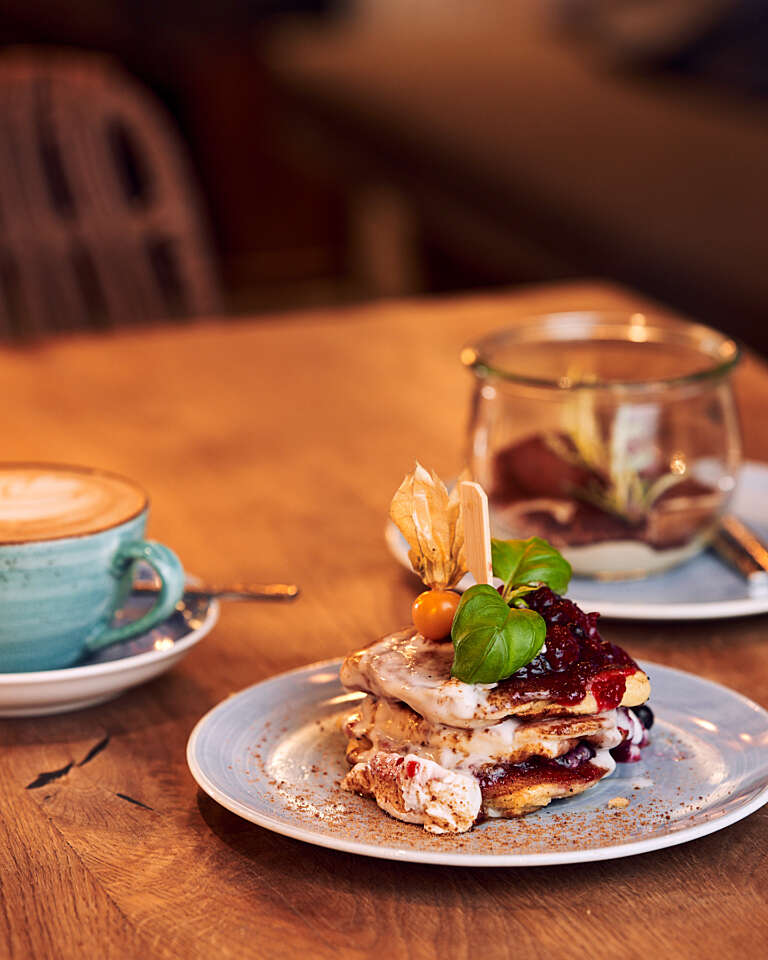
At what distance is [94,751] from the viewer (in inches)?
26.7

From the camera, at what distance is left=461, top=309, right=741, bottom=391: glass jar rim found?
0.87 meters

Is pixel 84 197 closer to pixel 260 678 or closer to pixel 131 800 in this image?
pixel 260 678

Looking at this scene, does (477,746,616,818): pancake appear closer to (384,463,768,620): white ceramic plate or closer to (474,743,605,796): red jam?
(474,743,605,796): red jam

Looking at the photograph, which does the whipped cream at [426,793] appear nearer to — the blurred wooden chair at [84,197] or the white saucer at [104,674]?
the white saucer at [104,674]

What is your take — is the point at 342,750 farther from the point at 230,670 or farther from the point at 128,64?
the point at 128,64

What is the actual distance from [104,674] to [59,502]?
11cm

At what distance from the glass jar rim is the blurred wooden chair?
0.97 meters

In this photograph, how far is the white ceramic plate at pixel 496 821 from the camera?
0.54 metres

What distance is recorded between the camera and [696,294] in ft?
8.13

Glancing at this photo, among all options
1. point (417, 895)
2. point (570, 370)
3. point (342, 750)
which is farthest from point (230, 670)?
point (570, 370)

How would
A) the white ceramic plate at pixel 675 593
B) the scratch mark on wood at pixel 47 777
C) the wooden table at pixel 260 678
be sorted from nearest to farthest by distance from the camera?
the wooden table at pixel 260 678
the scratch mark on wood at pixel 47 777
the white ceramic plate at pixel 675 593

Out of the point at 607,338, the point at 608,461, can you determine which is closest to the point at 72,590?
the point at 608,461

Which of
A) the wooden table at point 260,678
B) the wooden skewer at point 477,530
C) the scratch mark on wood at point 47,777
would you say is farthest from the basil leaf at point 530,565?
the scratch mark on wood at point 47,777

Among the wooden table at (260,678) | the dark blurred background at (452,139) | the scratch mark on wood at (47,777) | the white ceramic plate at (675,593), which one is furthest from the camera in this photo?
the dark blurred background at (452,139)
